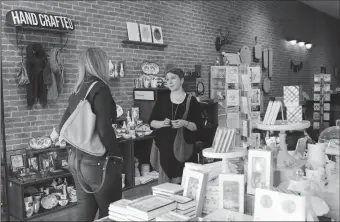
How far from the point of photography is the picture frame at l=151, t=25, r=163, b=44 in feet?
21.5

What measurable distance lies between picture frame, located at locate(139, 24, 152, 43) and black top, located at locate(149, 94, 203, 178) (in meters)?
2.87

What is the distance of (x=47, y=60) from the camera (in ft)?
15.7

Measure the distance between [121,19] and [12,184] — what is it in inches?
123

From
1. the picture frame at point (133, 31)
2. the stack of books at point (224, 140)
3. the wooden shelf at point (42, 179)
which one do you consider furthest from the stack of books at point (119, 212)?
the picture frame at point (133, 31)

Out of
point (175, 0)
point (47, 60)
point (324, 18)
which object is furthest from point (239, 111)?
point (324, 18)

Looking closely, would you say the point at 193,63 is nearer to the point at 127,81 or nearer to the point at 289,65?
the point at 127,81

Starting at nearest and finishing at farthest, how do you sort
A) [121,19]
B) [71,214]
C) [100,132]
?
1. [100,132]
2. [71,214]
3. [121,19]

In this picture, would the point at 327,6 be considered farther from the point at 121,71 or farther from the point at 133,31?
the point at 121,71

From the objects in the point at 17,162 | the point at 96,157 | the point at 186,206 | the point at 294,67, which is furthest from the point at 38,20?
the point at 294,67

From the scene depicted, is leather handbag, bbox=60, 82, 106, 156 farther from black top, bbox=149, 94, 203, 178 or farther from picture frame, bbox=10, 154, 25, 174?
picture frame, bbox=10, 154, 25, 174

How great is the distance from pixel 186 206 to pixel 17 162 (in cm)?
329

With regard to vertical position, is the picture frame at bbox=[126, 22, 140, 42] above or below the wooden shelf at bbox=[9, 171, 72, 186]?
above

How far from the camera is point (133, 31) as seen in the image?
243 inches

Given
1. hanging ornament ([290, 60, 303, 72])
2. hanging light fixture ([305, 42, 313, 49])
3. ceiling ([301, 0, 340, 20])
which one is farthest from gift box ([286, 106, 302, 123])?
ceiling ([301, 0, 340, 20])
